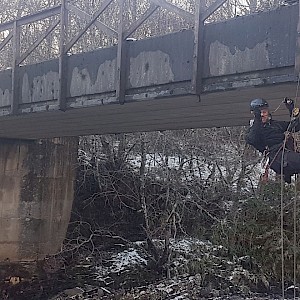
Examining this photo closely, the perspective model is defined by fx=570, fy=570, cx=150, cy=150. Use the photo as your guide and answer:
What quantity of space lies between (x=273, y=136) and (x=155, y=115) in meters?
4.28

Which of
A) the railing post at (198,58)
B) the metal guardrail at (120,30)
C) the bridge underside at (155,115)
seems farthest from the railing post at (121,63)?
the railing post at (198,58)

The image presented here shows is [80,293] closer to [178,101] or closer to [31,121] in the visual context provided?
[31,121]

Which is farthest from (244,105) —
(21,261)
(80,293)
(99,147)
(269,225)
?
(99,147)

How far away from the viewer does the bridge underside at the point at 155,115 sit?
742 cm

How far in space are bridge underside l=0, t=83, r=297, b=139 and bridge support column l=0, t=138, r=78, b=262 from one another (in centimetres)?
179

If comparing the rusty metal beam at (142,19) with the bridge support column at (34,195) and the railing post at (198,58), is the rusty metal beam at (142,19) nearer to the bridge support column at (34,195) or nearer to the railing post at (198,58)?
the railing post at (198,58)

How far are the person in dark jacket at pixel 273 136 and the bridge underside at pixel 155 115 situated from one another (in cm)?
76

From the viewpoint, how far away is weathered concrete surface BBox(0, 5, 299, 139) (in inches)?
255

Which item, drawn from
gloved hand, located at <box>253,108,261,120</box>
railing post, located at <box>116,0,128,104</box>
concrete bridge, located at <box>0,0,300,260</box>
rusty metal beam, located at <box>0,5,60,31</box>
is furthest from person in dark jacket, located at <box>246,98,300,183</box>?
rusty metal beam, located at <box>0,5,60,31</box>

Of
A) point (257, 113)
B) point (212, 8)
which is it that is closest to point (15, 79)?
point (212, 8)

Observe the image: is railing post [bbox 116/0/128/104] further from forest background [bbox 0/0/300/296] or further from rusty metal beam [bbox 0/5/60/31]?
forest background [bbox 0/0/300/296]

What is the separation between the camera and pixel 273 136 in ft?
18.8

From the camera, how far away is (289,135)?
224 inches

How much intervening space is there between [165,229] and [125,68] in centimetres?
850
